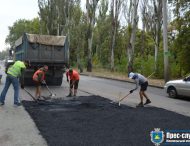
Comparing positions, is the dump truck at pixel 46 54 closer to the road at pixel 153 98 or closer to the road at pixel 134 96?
the road at pixel 134 96

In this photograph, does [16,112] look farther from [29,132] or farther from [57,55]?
[57,55]

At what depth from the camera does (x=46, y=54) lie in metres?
19.2

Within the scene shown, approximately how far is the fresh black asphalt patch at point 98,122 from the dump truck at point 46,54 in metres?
6.84

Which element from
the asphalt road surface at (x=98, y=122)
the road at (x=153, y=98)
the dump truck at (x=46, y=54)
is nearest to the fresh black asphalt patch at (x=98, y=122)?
the asphalt road surface at (x=98, y=122)

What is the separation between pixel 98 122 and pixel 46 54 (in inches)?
436

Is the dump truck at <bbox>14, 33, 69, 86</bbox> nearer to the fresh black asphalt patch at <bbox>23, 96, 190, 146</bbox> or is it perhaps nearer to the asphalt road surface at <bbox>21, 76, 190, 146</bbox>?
the asphalt road surface at <bbox>21, 76, 190, 146</bbox>

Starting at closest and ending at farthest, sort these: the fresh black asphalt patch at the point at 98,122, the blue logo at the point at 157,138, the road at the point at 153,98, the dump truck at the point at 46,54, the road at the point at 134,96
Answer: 1. the blue logo at the point at 157,138
2. the fresh black asphalt patch at the point at 98,122
3. the road at the point at 153,98
4. the road at the point at 134,96
5. the dump truck at the point at 46,54

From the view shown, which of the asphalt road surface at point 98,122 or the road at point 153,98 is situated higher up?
the asphalt road surface at point 98,122

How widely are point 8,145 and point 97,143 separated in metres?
1.64

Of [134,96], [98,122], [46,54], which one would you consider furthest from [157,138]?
[46,54]

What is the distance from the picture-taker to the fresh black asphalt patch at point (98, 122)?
687cm

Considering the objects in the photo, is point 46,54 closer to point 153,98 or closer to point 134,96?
point 134,96

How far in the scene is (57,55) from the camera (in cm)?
1941

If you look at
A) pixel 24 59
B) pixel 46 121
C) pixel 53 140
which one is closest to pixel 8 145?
pixel 53 140
